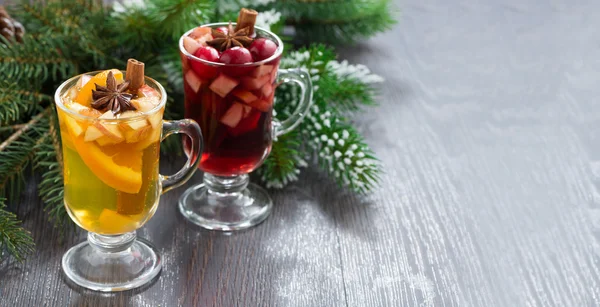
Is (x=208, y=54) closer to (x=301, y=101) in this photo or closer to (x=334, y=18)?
(x=301, y=101)

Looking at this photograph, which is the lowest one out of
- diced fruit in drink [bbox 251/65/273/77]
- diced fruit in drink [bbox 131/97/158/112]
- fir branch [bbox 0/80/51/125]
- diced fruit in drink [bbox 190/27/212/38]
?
fir branch [bbox 0/80/51/125]

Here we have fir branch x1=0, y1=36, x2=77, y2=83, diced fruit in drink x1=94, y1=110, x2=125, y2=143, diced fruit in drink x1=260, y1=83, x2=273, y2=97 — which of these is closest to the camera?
diced fruit in drink x1=94, y1=110, x2=125, y2=143

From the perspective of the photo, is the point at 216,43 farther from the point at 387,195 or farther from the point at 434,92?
the point at 434,92

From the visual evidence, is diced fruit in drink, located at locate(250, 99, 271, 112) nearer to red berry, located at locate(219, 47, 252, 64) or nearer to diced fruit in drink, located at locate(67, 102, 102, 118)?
red berry, located at locate(219, 47, 252, 64)

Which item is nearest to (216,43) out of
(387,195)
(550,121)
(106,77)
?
(106,77)

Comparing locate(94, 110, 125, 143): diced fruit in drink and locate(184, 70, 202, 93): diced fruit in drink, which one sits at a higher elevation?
locate(94, 110, 125, 143): diced fruit in drink

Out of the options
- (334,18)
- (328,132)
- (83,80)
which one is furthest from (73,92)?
(334,18)

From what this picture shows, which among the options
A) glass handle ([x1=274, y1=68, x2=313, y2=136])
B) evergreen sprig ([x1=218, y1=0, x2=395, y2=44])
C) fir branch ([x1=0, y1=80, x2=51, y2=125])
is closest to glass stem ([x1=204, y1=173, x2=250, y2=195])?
glass handle ([x1=274, y1=68, x2=313, y2=136])
